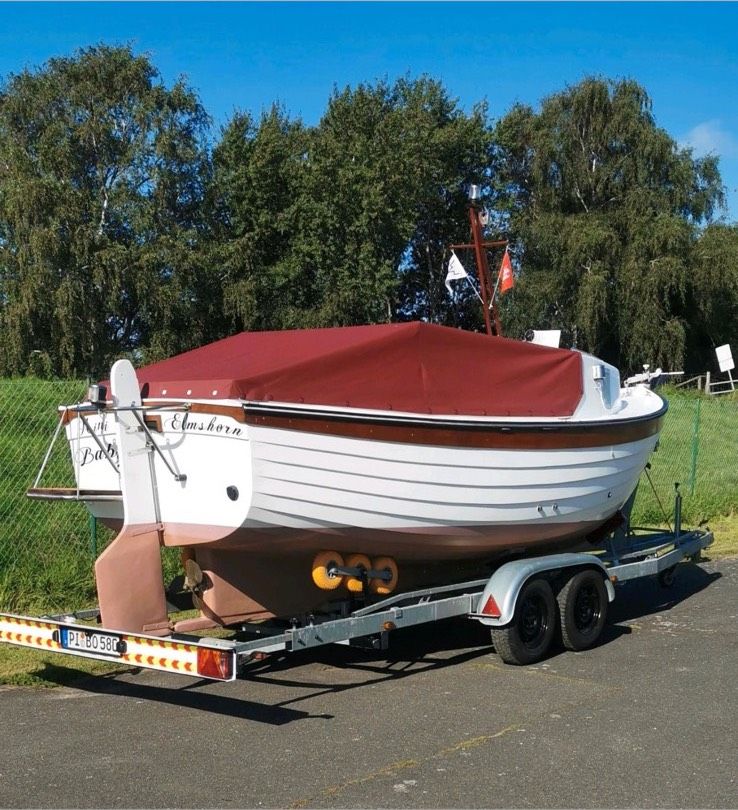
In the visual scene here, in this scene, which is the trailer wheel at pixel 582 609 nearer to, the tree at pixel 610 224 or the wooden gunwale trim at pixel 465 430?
the wooden gunwale trim at pixel 465 430

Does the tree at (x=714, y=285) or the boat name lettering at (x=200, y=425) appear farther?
the tree at (x=714, y=285)

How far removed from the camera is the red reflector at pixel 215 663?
212 inches

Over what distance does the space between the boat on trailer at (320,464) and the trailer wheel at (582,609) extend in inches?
18.9

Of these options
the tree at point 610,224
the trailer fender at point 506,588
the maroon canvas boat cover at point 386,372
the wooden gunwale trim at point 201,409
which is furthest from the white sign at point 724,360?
the tree at point 610,224

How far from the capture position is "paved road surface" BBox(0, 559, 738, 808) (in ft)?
15.8

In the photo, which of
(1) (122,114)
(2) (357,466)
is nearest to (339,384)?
(2) (357,466)

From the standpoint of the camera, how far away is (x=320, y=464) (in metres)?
6.14

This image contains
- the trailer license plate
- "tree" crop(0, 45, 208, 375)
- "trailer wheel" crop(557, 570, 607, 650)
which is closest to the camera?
the trailer license plate

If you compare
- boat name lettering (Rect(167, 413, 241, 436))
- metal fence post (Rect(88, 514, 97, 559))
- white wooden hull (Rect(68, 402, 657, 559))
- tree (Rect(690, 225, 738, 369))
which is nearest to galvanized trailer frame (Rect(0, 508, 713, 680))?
white wooden hull (Rect(68, 402, 657, 559))

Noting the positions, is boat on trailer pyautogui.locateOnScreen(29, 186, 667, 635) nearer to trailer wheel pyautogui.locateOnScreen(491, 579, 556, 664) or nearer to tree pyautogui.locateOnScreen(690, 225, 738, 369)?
trailer wheel pyautogui.locateOnScreen(491, 579, 556, 664)

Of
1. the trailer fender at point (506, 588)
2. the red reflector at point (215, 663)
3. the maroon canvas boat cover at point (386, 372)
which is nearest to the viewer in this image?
the red reflector at point (215, 663)

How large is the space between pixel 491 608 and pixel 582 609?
1.15 m

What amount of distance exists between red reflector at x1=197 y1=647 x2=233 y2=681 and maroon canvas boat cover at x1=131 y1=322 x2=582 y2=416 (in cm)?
148

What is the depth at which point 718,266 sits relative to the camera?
40.7 meters
